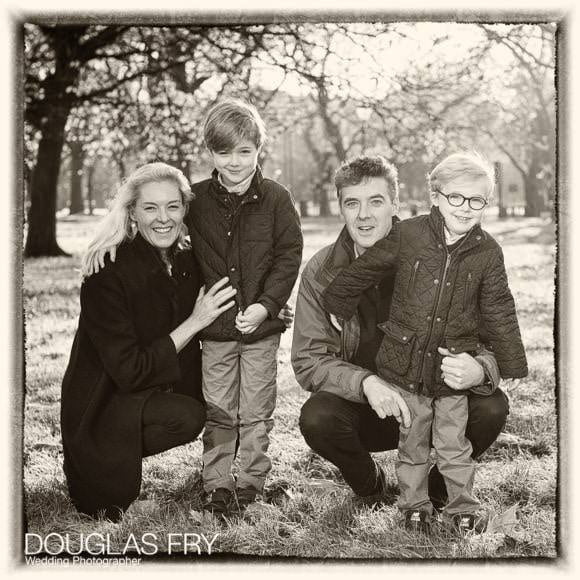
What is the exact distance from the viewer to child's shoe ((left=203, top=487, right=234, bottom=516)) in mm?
2826

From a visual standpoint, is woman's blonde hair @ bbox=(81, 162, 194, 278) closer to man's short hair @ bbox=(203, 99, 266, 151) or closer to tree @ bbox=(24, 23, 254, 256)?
man's short hair @ bbox=(203, 99, 266, 151)

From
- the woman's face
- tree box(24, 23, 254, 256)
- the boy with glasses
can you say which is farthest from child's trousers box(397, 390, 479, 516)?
tree box(24, 23, 254, 256)

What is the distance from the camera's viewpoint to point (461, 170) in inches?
103

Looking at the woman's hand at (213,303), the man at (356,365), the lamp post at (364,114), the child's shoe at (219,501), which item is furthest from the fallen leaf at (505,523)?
the lamp post at (364,114)

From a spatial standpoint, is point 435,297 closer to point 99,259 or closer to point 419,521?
point 419,521

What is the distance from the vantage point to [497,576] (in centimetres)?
262

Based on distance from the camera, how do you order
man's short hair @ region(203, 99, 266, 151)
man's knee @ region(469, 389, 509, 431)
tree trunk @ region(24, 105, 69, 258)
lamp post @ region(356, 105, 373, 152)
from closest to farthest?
1. man's knee @ region(469, 389, 509, 431)
2. man's short hair @ region(203, 99, 266, 151)
3. lamp post @ region(356, 105, 373, 152)
4. tree trunk @ region(24, 105, 69, 258)

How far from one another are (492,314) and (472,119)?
1870mm

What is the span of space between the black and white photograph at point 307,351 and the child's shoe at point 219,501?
0.02 meters

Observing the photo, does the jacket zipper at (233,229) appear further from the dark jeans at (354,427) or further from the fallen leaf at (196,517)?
the fallen leaf at (196,517)

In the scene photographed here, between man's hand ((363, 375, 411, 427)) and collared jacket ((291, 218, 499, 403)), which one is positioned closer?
man's hand ((363, 375, 411, 427))

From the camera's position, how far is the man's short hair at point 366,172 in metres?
2.80

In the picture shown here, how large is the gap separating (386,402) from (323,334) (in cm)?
41

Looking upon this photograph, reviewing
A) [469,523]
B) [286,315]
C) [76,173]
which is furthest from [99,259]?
[76,173]
